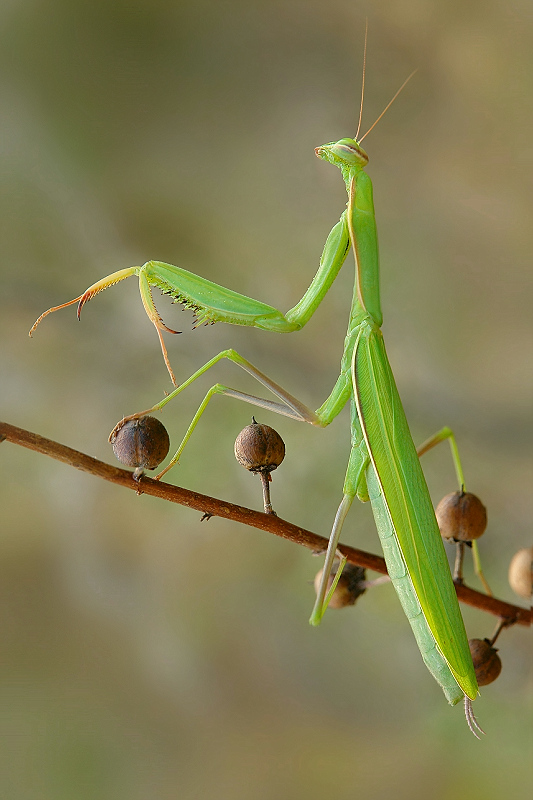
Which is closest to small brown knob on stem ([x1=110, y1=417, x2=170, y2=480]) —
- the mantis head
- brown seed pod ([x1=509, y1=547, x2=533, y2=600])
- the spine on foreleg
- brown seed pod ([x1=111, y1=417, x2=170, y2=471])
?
brown seed pod ([x1=111, y1=417, x2=170, y2=471])

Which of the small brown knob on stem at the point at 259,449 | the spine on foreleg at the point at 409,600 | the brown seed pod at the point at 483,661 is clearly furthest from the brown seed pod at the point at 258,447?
the brown seed pod at the point at 483,661

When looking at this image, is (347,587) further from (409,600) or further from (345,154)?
(345,154)

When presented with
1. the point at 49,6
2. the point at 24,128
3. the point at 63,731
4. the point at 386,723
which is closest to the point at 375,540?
the point at 386,723

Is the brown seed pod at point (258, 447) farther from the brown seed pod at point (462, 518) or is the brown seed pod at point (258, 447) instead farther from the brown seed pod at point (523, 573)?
the brown seed pod at point (523, 573)

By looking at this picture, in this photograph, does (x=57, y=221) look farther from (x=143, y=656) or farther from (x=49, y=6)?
(x=143, y=656)

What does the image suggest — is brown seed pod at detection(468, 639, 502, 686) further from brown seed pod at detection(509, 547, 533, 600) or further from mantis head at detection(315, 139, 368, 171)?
mantis head at detection(315, 139, 368, 171)

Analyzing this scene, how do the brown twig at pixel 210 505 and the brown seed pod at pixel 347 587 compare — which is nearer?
the brown twig at pixel 210 505
